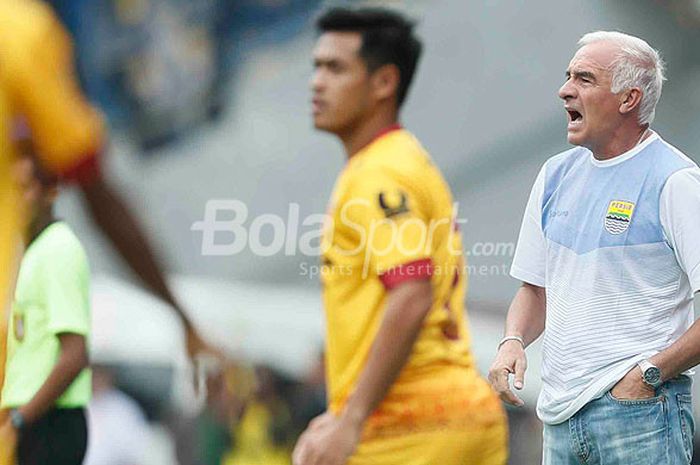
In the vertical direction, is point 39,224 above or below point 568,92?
below

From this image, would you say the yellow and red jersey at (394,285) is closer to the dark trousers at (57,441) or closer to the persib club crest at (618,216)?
the dark trousers at (57,441)

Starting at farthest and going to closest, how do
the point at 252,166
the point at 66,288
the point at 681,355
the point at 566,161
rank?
1. the point at 252,166
2. the point at 66,288
3. the point at 566,161
4. the point at 681,355

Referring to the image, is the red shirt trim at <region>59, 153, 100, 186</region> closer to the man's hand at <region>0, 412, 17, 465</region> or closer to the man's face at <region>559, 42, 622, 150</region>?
the man's face at <region>559, 42, 622, 150</region>

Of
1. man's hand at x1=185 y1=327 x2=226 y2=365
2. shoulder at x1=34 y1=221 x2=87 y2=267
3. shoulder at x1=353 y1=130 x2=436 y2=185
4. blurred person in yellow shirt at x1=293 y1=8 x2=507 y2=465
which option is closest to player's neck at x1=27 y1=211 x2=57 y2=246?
shoulder at x1=34 y1=221 x2=87 y2=267

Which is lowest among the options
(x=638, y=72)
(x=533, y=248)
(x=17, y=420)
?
(x=17, y=420)

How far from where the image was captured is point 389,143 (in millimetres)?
4262

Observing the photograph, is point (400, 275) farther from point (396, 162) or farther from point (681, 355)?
point (681, 355)

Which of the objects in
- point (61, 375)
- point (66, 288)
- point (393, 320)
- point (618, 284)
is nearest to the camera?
point (618, 284)

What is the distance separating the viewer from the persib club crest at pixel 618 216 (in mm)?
2918

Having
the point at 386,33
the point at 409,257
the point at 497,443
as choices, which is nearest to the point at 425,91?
the point at 386,33

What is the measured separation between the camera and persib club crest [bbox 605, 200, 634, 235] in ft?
9.57

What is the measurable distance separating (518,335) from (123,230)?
891 mm

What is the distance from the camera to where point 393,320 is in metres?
3.84

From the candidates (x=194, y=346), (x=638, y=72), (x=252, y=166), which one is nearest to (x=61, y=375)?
(x=194, y=346)
